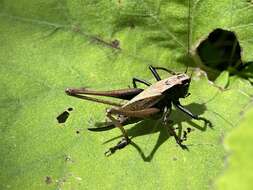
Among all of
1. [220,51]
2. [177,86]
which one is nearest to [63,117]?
[177,86]

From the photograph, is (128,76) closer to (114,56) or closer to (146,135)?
(114,56)

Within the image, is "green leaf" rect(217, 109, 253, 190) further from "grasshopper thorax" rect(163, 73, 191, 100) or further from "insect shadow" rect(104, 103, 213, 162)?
"grasshopper thorax" rect(163, 73, 191, 100)

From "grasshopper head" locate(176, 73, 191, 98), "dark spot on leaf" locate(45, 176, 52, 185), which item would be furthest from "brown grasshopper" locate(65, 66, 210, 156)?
"dark spot on leaf" locate(45, 176, 52, 185)

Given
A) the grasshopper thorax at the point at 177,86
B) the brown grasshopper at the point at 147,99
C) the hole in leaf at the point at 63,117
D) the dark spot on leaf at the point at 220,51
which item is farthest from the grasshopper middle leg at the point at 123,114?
the dark spot on leaf at the point at 220,51

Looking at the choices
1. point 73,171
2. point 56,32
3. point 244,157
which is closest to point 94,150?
point 73,171

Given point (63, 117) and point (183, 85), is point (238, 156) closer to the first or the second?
point (183, 85)

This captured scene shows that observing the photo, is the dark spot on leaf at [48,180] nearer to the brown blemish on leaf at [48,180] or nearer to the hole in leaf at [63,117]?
the brown blemish on leaf at [48,180]

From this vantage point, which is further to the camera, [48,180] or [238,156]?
[48,180]
